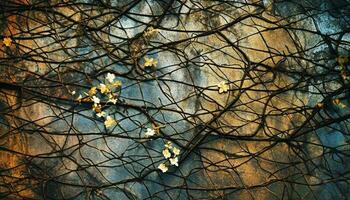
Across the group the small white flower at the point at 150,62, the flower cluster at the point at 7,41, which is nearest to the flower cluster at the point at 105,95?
the small white flower at the point at 150,62

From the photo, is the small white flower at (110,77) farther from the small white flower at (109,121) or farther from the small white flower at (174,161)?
the small white flower at (174,161)

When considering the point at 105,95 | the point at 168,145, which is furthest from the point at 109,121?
the point at 168,145

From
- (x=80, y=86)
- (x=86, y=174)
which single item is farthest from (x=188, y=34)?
(x=86, y=174)

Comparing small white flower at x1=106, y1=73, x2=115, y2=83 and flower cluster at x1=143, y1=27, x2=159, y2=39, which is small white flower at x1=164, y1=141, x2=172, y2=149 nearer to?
small white flower at x1=106, y1=73, x2=115, y2=83

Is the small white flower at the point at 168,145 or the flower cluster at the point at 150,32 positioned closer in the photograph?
the small white flower at the point at 168,145

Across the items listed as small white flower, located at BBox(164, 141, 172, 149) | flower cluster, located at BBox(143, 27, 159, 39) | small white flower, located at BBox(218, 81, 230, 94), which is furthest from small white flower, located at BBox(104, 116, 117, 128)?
small white flower, located at BBox(218, 81, 230, 94)

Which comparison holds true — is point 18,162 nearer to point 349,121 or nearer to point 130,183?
point 130,183

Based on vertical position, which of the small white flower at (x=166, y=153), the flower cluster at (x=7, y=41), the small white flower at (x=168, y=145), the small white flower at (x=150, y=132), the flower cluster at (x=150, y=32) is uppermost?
the flower cluster at (x=7, y=41)
